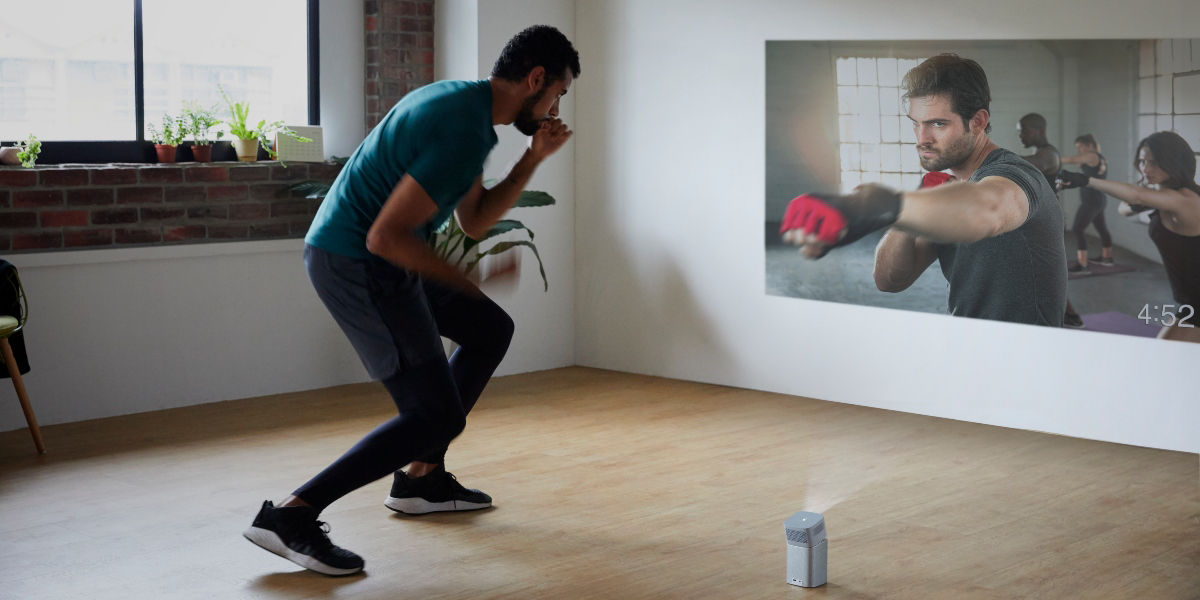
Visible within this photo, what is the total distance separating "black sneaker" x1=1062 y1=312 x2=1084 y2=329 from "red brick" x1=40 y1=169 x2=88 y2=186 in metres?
3.71

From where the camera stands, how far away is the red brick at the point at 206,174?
5.41m

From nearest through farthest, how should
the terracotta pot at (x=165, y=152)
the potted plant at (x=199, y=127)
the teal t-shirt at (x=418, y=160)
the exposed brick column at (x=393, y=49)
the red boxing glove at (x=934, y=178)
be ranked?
the teal t-shirt at (x=418, y=160) < the red boxing glove at (x=934, y=178) < the terracotta pot at (x=165, y=152) < the potted plant at (x=199, y=127) < the exposed brick column at (x=393, y=49)

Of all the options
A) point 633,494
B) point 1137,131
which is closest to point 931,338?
point 1137,131

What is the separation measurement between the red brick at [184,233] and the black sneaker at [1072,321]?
11.1 ft

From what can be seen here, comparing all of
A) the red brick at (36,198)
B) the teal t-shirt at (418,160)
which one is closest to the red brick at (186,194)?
the red brick at (36,198)

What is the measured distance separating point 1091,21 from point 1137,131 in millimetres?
Answer: 434

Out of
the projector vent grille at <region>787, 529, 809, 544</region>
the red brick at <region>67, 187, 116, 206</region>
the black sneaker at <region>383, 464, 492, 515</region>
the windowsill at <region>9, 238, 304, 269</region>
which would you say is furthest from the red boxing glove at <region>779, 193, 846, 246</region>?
the red brick at <region>67, 187, 116, 206</region>

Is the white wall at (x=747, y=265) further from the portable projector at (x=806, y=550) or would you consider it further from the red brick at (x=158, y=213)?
the portable projector at (x=806, y=550)

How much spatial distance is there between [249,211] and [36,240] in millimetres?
902

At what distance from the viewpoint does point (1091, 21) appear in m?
4.60

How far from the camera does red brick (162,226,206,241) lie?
534 cm

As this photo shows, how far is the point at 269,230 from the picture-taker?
5.67m

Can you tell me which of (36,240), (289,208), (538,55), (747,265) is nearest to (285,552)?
(538,55)

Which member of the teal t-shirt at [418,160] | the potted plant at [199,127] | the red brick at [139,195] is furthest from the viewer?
the potted plant at [199,127]
